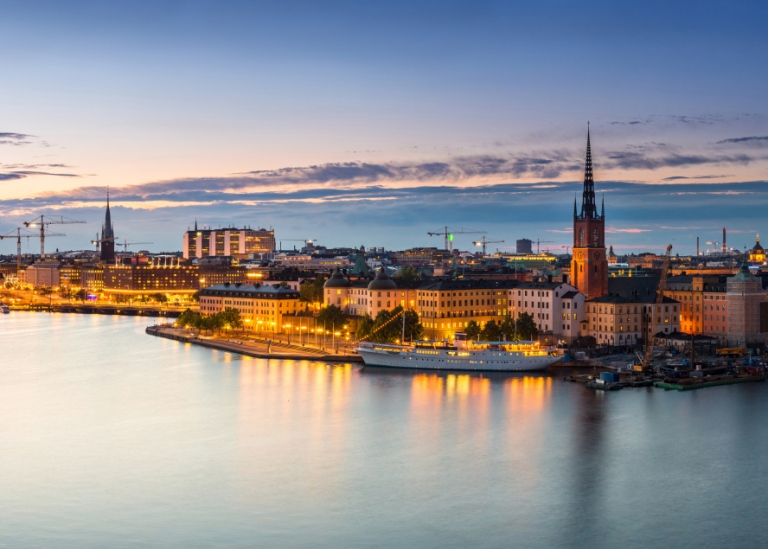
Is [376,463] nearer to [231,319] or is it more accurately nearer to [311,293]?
[231,319]

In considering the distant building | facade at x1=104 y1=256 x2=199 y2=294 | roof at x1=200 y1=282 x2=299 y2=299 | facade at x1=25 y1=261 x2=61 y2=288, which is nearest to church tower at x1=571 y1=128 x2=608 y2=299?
roof at x1=200 y1=282 x2=299 y2=299

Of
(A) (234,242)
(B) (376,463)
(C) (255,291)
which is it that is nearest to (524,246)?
(A) (234,242)

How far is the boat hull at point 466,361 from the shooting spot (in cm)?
2894

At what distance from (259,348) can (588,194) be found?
12500mm

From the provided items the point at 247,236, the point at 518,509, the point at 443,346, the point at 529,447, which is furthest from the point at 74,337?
the point at 247,236

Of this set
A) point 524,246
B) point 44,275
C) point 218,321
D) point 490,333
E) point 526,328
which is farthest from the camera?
point 524,246

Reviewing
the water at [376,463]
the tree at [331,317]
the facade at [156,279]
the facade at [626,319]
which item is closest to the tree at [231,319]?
the tree at [331,317]

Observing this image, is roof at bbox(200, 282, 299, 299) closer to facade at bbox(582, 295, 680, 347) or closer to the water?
facade at bbox(582, 295, 680, 347)

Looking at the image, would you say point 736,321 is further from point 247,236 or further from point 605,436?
point 247,236

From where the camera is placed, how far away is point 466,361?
96.1 feet

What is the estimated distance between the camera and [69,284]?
3465 inches

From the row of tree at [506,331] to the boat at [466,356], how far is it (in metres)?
1.76

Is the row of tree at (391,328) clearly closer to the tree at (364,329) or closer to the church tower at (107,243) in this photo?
the tree at (364,329)

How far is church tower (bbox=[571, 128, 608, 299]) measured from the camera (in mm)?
36688
